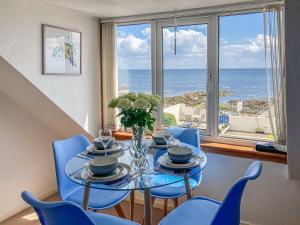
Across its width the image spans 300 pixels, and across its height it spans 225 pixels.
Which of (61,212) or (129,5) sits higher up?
(129,5)

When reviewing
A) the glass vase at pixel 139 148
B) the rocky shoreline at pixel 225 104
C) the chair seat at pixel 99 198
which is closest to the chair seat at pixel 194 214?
the glass vase at pixel 139 148

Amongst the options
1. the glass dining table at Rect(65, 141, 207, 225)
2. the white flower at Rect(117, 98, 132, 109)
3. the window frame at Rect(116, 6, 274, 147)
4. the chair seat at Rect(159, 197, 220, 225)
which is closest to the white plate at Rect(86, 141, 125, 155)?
the glass dining table at Rect(65, 141, 207, 225)

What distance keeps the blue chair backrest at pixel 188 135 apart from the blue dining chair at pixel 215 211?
2.28 feet

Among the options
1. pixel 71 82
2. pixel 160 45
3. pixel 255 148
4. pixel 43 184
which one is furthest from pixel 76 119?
pixel 255 148

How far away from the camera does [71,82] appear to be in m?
2.90

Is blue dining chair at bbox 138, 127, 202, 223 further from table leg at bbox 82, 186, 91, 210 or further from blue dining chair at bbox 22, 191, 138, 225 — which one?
blue dining chair at bbox 22, 191, 138, 225

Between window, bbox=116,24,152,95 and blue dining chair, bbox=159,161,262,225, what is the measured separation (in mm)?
1587

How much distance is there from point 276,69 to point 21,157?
8.54ft

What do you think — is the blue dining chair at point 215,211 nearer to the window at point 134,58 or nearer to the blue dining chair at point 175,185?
the blue dining chair at point 175,185

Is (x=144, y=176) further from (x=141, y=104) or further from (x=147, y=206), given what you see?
(x=141, y=104)

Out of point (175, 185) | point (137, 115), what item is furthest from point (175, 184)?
point (137, 115)

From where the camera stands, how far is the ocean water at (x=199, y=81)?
2723 millimetres

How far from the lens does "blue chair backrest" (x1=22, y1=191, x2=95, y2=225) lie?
4.14 ft

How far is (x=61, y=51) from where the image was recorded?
2750 millimetres
